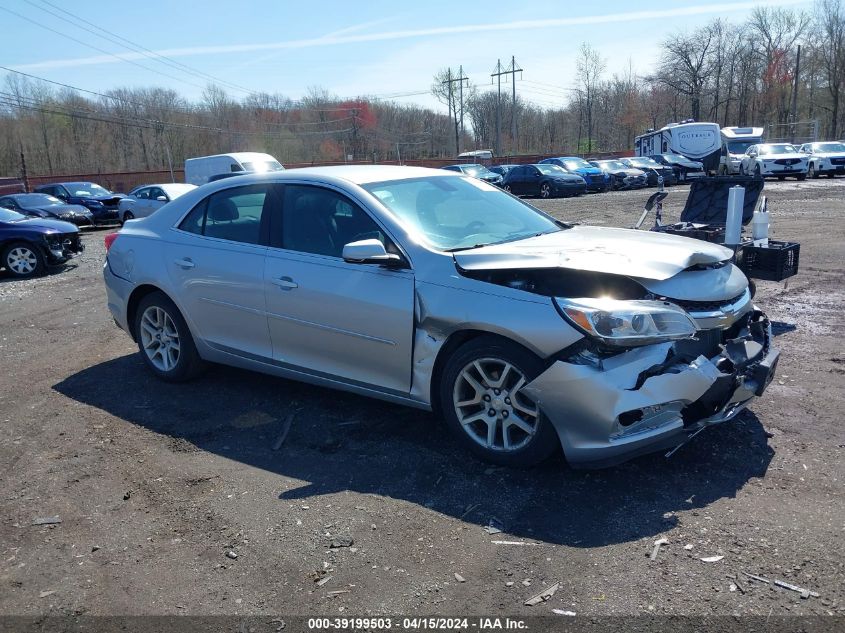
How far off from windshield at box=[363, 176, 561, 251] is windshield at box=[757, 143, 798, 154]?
102 feet

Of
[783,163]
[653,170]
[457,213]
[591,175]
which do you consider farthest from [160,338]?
[653,170]

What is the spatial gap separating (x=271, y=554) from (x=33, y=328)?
6502 millimetres

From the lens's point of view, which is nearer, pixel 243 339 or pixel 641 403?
pixel 641 403

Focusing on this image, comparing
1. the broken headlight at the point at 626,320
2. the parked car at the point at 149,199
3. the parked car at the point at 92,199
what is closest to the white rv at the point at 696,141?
the parked car at the point at 149,199

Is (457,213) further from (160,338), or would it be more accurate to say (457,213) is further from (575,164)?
(575,164)

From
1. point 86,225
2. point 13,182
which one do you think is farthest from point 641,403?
point 13,182

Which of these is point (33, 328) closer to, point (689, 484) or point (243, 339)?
point (243, 339)

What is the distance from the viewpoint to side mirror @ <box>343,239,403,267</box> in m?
4.11

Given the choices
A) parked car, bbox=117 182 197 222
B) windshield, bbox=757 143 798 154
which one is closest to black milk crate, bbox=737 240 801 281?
parked car, bbox=117 182 197 222

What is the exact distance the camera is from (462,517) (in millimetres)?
3506

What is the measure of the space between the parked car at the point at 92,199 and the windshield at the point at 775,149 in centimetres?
2745

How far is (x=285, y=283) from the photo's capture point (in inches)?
186

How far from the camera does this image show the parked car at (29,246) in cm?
1278

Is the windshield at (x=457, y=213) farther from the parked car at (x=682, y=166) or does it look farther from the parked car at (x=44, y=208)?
the parked car at (x=682, y=166)
